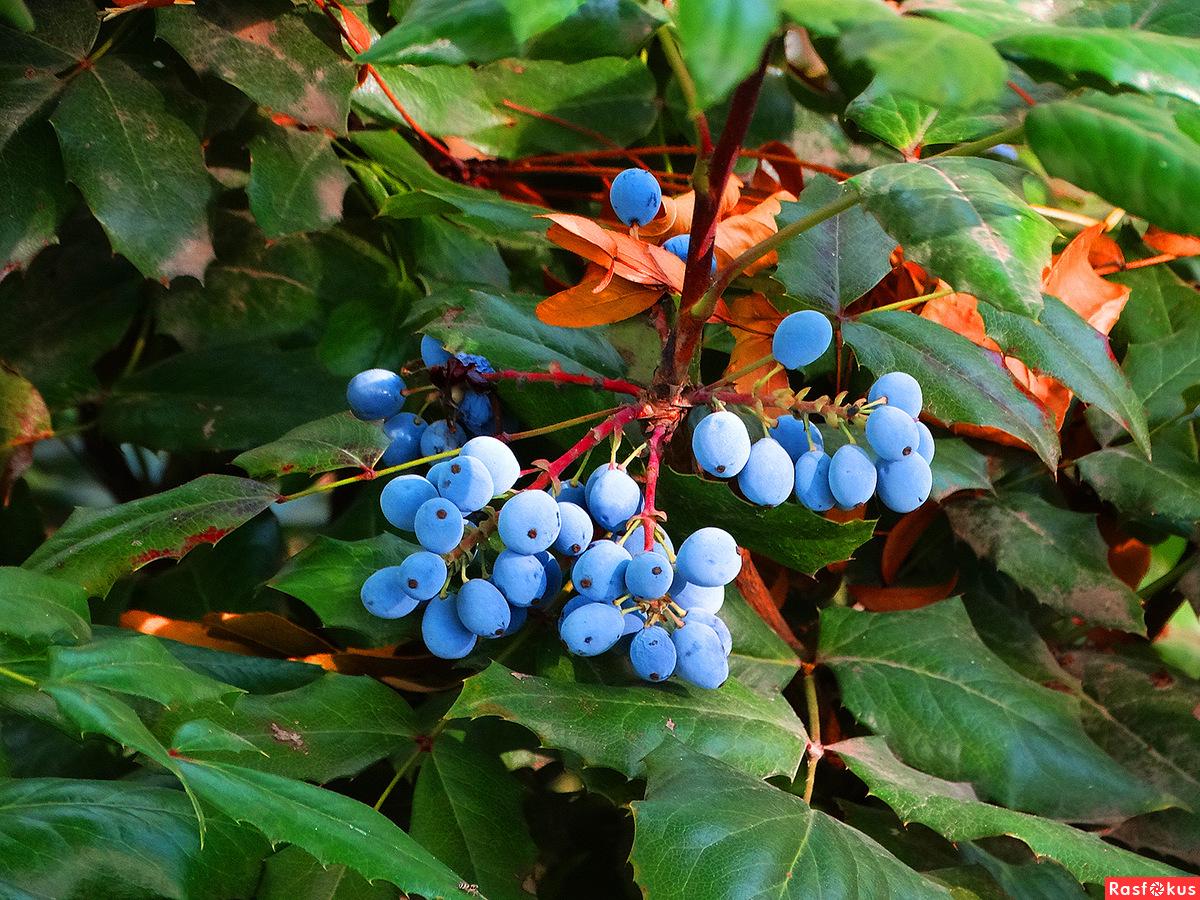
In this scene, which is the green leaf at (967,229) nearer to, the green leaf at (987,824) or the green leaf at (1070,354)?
the green leaf at (1070,354)

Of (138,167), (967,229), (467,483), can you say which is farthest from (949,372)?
(138,167)

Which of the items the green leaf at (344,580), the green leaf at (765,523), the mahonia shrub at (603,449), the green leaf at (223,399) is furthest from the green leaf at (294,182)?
the green leaf at (765,523)

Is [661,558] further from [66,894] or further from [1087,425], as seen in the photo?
[1087,425]

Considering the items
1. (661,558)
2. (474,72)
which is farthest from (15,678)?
(474,72)

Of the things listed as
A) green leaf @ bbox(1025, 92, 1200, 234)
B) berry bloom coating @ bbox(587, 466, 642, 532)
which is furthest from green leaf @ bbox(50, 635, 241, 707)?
green leaf @ bbox(1025, 92, 1200, 234)

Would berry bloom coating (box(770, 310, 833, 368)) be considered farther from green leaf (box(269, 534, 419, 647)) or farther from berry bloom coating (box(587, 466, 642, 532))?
green leaf (box(269, 534, 419, 647))

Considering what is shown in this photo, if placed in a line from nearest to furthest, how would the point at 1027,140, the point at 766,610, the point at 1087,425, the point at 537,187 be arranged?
1. the point at 1027,140
2. the point at 766,610
3. the point at 1087,425
4. the point at 537,187
